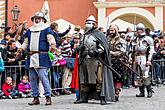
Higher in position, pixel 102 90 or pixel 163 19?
pixel 163 19

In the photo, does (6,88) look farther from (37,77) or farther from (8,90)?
(37,77)

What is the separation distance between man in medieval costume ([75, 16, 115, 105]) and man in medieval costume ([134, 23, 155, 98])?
6.11ft

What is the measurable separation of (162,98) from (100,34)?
259 centimetres

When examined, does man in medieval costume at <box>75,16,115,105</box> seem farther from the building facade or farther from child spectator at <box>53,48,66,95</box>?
the building facade

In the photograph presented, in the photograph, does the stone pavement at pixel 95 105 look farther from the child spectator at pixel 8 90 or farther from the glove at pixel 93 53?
the glove at pixel 93 53

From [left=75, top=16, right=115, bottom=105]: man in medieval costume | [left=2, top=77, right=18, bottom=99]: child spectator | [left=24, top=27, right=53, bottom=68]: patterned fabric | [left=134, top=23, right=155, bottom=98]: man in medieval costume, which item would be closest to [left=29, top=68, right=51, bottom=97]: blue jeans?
[left=24, top=27, right=53, bottom=68]: patterned fabric

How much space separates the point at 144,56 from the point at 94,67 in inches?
88.4

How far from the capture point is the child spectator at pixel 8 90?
1405cm

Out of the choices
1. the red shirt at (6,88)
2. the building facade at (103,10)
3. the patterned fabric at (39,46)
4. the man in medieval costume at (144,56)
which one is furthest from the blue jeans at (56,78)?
the building facade at (103,10)

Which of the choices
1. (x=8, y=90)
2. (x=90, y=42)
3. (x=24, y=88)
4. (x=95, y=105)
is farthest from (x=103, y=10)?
(x=95, y=105)

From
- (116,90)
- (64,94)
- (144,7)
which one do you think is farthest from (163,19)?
(116,90)

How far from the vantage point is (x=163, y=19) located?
2683 cm

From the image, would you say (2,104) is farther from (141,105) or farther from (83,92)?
(141,105)

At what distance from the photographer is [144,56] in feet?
45.6
